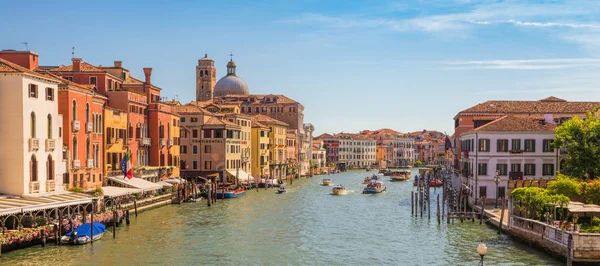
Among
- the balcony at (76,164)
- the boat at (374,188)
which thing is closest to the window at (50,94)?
the balcony at (76,164)

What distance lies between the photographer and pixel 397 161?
15162 cm

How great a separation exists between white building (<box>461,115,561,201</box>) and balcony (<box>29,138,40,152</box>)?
77.9ft

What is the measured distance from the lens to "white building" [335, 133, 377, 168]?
133 m

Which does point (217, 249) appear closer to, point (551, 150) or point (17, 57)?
point (17, 57)

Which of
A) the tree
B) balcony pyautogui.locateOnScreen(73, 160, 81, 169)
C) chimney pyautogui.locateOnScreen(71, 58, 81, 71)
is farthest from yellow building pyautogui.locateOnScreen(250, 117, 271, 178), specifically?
the tree

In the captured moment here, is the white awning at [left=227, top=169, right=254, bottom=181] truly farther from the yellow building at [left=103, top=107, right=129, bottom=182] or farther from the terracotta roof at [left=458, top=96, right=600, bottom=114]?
the terracotta roof at [left=458, top=96, right=600, bottom=114]

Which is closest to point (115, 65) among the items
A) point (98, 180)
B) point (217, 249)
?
point (98, 180)

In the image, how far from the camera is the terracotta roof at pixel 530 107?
46094mm

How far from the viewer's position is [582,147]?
110ft

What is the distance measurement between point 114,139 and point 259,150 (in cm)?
3239

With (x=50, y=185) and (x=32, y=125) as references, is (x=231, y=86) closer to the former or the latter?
(x=50, y=185)

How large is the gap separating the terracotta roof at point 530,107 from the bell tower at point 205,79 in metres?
68.0

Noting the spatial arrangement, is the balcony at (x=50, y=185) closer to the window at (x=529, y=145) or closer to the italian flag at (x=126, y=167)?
the italian flag at (x=126, y=167)

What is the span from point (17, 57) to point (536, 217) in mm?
27289
